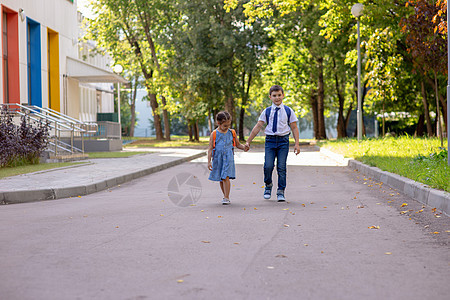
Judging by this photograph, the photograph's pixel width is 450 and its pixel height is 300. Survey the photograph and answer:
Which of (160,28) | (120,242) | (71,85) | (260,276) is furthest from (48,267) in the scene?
(160,28)

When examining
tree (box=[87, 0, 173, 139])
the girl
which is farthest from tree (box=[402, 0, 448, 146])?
tree (box=[87, 0, 173, 139])

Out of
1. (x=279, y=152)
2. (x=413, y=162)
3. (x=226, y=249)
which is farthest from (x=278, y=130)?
(x=413, y=162)

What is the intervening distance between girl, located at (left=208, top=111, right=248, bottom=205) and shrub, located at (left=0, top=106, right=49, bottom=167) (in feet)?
28.2

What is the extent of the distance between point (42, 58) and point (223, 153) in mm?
21068

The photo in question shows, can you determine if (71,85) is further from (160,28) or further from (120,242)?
(120,242)

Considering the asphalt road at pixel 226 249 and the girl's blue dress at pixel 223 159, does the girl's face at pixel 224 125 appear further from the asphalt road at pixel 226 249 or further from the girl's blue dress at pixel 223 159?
the asphalt road at pixel 226 249

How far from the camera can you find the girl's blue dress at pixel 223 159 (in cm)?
881

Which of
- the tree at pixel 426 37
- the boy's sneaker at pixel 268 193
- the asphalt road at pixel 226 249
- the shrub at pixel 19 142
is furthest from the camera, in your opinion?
the tree at pixel 426 37

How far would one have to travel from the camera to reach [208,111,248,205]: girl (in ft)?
28.9

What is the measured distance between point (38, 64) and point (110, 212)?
20884mm

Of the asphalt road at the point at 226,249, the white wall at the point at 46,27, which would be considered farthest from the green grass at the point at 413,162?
the white wall at the point at 46,27

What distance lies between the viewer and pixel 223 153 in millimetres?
8875

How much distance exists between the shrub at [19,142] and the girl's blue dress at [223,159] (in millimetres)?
8629

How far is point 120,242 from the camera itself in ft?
19.3
